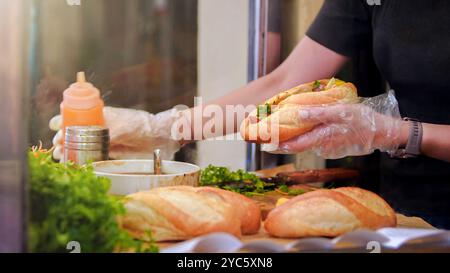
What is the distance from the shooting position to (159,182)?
1.39m

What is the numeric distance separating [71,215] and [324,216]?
19.7 inches

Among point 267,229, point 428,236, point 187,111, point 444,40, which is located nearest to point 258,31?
point 187,111

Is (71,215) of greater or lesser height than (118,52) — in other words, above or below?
below

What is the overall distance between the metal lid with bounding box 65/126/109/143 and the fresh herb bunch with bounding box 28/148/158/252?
10.8 inches

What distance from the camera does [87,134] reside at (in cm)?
149

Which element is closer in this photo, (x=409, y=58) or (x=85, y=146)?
(x=85, y=146)

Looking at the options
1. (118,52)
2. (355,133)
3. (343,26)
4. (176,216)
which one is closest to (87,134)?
(118,52)

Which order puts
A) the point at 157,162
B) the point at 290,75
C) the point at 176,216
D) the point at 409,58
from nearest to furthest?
the point at 176,216, the point at 157,162, the point at 290,75, the point at 409,58

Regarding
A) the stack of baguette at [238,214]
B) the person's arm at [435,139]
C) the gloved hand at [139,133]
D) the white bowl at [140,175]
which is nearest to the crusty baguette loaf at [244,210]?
the stack of baguette at [238,214]

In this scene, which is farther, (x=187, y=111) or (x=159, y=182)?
(x=187, y=111)

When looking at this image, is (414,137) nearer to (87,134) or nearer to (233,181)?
(233,181)

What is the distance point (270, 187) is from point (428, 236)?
65cm

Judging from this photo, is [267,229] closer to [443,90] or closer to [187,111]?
[187,111]

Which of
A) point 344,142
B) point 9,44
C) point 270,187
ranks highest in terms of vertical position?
point 9,44
